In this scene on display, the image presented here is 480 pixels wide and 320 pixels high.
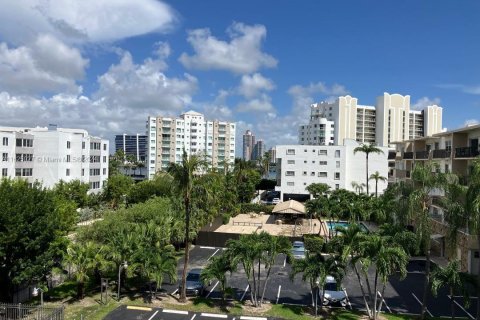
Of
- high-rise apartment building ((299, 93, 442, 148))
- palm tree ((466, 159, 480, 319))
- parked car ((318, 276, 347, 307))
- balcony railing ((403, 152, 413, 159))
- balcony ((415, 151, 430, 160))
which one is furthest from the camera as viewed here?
high-rise apartment building ((299, 93, 442, 148))

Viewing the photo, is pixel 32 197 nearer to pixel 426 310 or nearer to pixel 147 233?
pixel 147 233

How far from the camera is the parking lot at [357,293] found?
992 inches

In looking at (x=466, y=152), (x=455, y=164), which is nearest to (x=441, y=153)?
(x=455, y=164)

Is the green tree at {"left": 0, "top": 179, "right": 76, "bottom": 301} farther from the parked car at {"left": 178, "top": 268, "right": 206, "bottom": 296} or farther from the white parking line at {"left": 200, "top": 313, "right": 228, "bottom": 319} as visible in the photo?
the white parking line at {"left": 200, "top": 313, "right": 228, "bottom": 319}

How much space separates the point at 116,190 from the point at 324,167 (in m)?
39.1

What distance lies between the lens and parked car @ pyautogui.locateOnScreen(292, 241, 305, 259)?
37044mm

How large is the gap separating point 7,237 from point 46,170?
153 feet

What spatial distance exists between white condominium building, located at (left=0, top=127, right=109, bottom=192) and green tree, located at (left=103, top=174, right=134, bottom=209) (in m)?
6.33

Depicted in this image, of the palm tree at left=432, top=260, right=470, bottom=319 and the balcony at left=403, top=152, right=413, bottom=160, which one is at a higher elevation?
the balcony at left=403, top=152, right=413, bottom=160

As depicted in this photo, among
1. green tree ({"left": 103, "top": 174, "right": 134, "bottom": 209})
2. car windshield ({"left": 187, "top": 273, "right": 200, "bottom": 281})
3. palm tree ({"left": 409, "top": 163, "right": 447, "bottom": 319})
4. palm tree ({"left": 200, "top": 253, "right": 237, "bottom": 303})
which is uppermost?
palm tree ({"left": 409, "top": 163, "right": 447, "bottom": 319})

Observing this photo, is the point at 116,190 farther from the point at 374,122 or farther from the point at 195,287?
the point at 374,122

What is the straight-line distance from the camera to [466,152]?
37000mm

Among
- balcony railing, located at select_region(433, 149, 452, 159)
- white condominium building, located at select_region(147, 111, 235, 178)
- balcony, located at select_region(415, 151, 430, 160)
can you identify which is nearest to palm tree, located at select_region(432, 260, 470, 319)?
balcony railing, located at select_region(433, 149, 452, 159)

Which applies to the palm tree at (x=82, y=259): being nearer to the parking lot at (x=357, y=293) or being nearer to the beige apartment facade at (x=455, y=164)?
the parking lot at (x=357, y=293)
